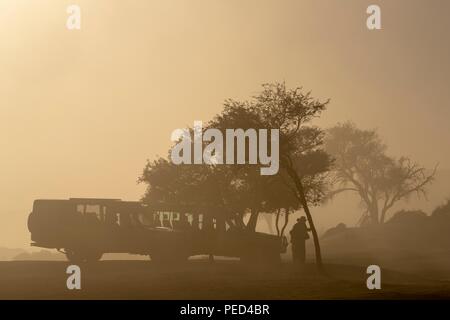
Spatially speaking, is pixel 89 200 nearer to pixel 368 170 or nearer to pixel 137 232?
pixel 137 232

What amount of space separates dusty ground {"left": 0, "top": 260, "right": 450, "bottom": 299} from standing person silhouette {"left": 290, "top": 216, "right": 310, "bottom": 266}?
81cm

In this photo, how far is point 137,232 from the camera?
33.0 m

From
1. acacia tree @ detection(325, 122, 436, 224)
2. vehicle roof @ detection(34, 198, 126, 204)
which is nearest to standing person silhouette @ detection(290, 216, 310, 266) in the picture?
vehicle roof @ detection(34, 198, 126, 204)

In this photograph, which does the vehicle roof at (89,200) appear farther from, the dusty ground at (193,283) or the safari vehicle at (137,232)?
the dusty ground at (193,283)

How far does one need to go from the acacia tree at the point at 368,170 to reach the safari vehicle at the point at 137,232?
5209 cm

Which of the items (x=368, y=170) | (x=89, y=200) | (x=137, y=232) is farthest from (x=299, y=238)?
(x=368, y=170)

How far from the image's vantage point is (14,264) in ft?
109

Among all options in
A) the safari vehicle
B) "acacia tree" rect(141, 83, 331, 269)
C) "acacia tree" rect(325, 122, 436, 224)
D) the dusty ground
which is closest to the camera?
the dusty ground

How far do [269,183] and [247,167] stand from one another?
5.47 meters

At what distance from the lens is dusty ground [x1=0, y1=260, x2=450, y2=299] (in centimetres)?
2116

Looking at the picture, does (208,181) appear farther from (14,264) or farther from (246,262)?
(14,264)

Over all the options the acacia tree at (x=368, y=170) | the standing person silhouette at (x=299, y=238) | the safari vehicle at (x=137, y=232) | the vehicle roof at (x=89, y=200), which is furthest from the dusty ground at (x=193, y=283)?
the acacia tree at (x=368, y=170)

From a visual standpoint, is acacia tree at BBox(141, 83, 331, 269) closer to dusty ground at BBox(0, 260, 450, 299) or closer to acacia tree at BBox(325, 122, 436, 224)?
dusty ground at BBox(0, 260, 450, 299)

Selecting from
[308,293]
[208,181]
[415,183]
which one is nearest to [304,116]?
[208,181]
